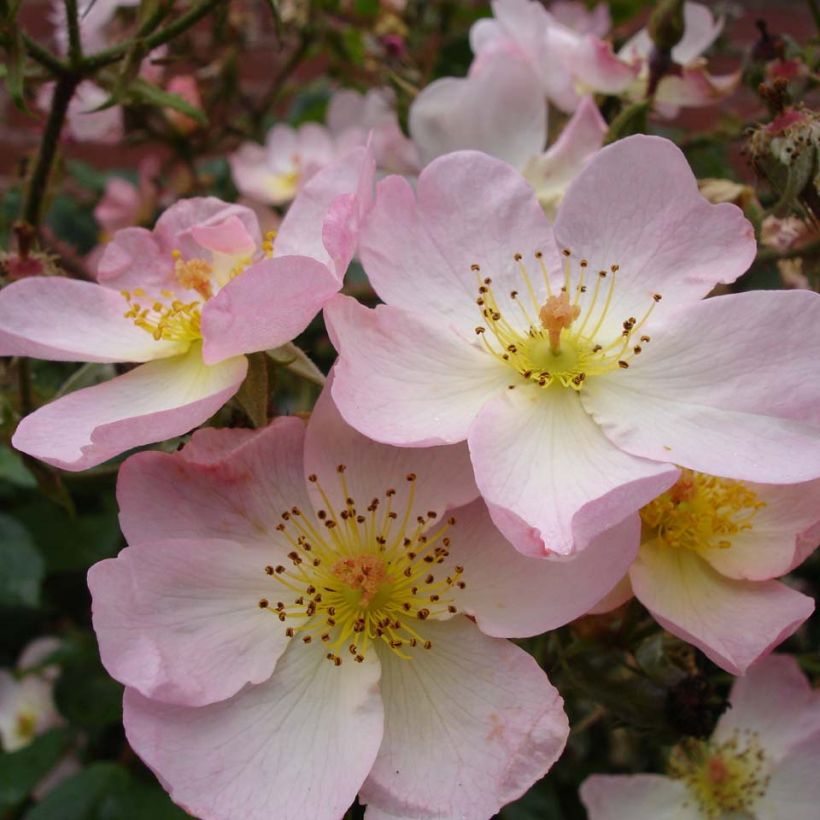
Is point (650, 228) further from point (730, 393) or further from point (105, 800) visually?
point (105, 800)

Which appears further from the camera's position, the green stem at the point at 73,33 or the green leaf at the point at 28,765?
the green leaf at the point at 28,765

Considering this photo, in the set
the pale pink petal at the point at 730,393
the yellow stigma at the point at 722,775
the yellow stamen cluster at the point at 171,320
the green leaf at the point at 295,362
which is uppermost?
the pale pink petal at the point at 730,393

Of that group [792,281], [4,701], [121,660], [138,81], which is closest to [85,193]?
[4,701]

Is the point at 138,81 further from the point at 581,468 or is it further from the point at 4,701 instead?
the point at 4,701

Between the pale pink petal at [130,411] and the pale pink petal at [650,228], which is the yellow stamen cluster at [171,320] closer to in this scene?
the pale pink petal at [130,411]

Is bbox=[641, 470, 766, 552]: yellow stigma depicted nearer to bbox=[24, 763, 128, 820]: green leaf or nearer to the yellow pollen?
the yellow pollen

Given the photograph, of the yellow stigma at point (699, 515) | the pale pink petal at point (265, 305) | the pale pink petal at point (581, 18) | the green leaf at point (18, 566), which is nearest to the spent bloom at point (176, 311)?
the pale pink petal at point (265, 305)
